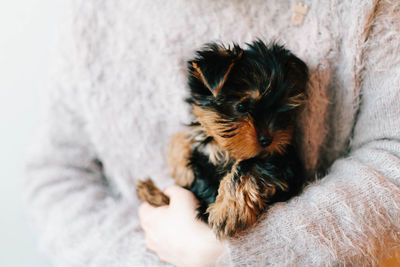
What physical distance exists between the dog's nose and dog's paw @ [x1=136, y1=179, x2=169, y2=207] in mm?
506

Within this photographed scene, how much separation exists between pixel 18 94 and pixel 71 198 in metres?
0.83

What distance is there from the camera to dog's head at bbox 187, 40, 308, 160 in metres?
0.94

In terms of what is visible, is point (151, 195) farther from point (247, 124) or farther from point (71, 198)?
point (247, 124)

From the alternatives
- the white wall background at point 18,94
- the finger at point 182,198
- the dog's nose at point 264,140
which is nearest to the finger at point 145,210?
the finger at point 182,198

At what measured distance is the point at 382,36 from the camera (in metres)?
0.96

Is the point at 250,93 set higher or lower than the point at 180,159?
higher

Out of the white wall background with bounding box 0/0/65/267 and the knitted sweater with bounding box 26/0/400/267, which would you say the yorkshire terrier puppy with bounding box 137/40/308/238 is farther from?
the white wall background with bounding box 0/0/65/267

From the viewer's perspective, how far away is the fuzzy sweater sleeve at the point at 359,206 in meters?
0.85

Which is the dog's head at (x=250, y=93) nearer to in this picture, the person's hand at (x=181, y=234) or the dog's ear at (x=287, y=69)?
the dog's ear at (x=287, y=69)

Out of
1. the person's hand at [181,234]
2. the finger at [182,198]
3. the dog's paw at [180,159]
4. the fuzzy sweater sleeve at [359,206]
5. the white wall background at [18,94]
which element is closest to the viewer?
the fuzzy sweater sleeve at [359,206]

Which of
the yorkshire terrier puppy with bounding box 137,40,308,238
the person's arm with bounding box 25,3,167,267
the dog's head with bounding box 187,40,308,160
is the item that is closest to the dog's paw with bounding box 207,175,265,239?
the yorkshire terrier puppy with bounding box 137,40,308,238

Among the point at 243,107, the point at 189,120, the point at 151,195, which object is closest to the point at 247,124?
the point at 243,107

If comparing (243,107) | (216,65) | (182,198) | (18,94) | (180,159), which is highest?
(18,94)

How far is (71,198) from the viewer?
1.35m
